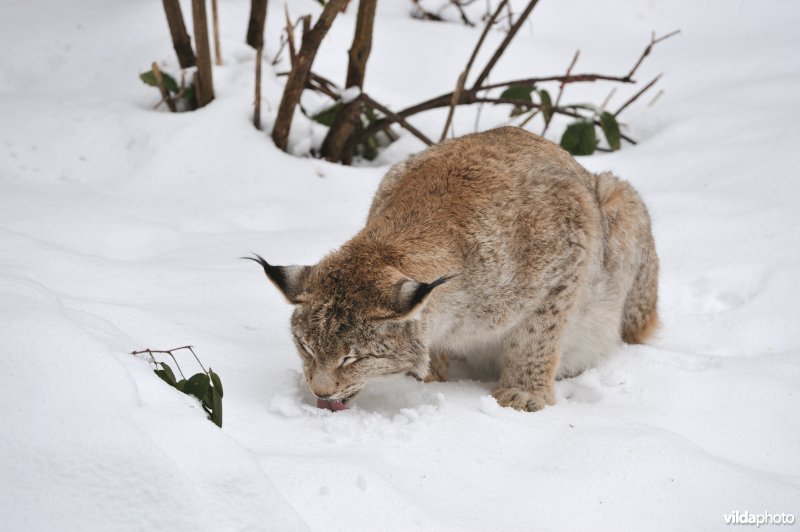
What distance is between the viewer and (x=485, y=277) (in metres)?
4.27

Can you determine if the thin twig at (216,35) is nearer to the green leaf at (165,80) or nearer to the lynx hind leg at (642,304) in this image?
the green leaf at (165,80)

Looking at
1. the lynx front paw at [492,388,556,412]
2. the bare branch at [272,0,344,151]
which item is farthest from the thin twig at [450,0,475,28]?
the lynx front paw at [492,388,556,412]

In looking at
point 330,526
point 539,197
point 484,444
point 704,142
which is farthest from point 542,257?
point 704,142

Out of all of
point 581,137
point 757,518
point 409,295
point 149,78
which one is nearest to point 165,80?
point 149,78

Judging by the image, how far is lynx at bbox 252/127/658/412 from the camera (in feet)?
12.3

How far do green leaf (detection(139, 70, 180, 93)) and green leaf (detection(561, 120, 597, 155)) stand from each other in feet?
10.9

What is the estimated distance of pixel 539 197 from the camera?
14.9ft

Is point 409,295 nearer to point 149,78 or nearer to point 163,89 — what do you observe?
point 163,89

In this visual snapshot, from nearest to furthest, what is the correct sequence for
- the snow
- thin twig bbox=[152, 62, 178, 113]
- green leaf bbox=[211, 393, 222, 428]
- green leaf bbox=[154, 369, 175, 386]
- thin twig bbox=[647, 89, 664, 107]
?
the snow
green leaf bbox=[211, 393, 222, 428]
green leaf bbox=[154, 369, 175, 386]
thin twig bbox=[152, 62, 178, 113]
thin twig bbox=[647, 89, 664, 107]

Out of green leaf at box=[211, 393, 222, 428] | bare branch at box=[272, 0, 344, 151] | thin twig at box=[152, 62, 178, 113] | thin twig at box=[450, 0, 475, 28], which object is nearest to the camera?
green leaf at box=[211, 393, 222, 428]

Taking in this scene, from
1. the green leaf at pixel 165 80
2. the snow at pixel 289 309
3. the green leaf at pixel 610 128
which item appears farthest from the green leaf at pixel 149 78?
the green leaf at pixel 610 128

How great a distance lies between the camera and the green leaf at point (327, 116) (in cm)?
702

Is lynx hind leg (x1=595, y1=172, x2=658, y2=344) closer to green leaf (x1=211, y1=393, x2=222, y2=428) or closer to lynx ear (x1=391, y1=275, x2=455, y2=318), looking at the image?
lynx ear (x1=391, y1=275, x2=455, y2=318)

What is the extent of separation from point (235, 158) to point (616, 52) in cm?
464
